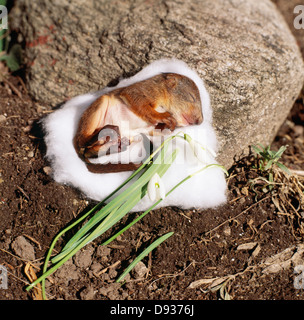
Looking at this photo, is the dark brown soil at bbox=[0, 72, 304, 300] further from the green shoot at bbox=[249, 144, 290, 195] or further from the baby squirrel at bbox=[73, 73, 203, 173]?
the baby squirrel at bbox=[73, 73, 203, 173]

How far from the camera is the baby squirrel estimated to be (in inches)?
82.4

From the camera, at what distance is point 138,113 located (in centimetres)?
211

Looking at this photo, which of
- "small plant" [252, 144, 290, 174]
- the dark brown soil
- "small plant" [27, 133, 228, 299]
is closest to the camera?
"small plant" [27, 133, 228, 299]

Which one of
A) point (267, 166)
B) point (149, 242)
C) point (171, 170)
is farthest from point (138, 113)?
point (267, 166)

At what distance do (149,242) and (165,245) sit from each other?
0.33 feet

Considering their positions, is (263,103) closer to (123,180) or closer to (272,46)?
(272,46)

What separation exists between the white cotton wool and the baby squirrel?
145 mm

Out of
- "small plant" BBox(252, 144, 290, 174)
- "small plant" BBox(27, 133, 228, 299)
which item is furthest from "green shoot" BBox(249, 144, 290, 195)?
"small plant" BBox(27, 133, 228, 299)

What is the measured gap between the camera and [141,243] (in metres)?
2.27

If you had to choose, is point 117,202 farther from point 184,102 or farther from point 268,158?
point 268,158

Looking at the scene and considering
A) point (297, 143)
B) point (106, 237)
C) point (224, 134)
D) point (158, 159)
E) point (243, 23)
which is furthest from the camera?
point (297, 143)

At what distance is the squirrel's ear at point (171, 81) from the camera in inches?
84.8

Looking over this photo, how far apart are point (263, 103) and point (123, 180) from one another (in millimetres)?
1104
